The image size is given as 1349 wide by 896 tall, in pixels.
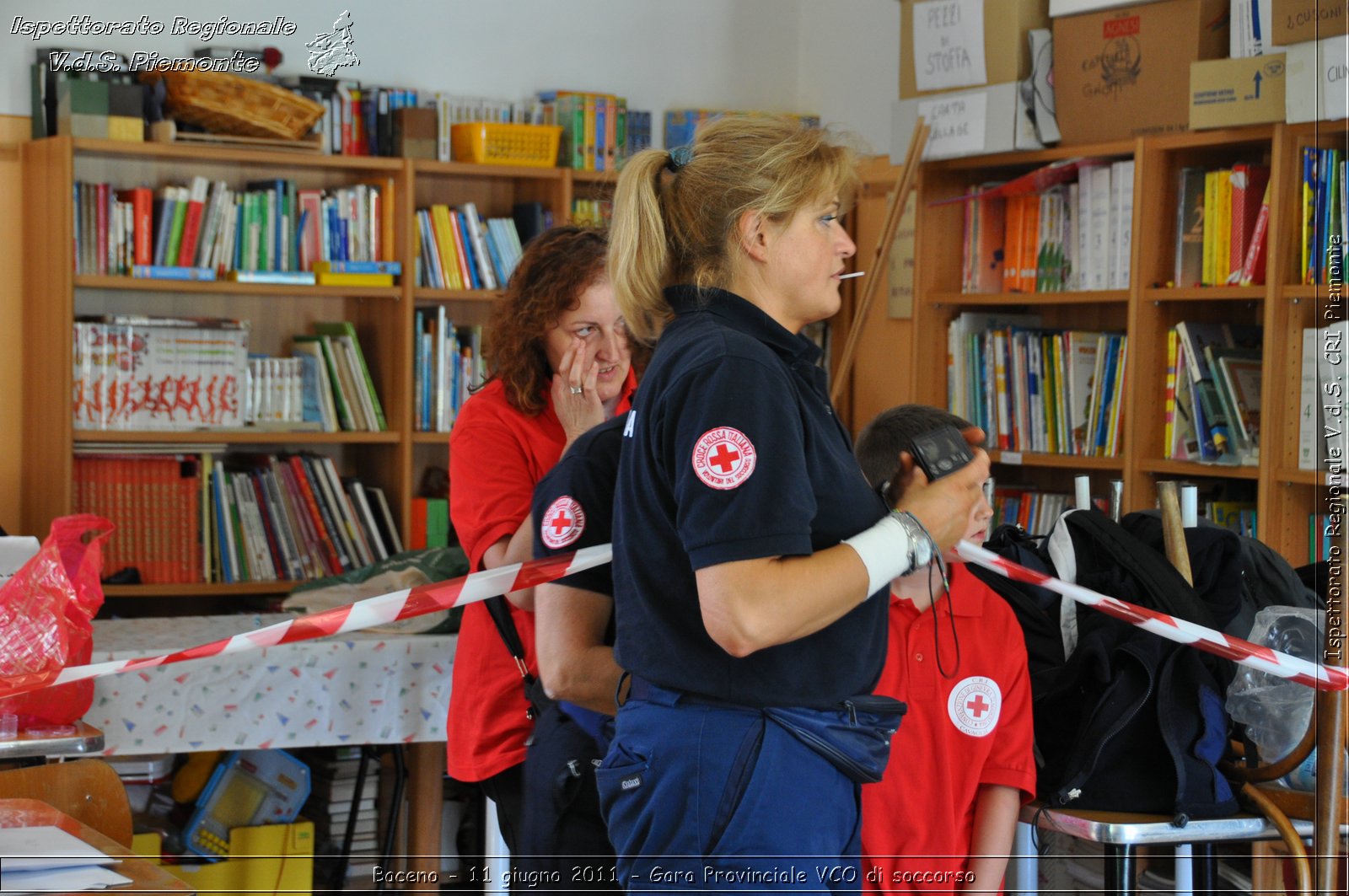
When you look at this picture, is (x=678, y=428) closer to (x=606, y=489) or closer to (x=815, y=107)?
(x=606, y=489)

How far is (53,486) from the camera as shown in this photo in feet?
11.4

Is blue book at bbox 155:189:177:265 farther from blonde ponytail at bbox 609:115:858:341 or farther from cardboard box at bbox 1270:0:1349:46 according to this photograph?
cardboard box at bbox 1270:0:1349:46

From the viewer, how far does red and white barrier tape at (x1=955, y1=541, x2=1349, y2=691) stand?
5.52 feet

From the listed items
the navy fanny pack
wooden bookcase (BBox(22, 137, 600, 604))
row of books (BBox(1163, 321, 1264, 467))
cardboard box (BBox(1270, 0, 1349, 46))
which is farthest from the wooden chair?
cardboard box (BBox(1270, 0, 1349, 46))

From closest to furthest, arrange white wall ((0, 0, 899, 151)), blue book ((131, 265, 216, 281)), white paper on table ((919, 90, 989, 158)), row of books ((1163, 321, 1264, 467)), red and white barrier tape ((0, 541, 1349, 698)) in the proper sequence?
red and white barrier tape ((0, 541, 1349, 698)), row of books ((1163, 321, 1264, 467)), white paper on table ((919, 90, 989, 158)), blue book ((131, 265, 216, 281)), white wall ((0, 0, 899, 151))

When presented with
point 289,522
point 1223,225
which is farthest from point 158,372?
point 1223,225

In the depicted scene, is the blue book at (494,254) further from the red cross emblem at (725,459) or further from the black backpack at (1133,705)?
the red cross emblem at (725,459)

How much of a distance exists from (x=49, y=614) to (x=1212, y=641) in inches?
64.3

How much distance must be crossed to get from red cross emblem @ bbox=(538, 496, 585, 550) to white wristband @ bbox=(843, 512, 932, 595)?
0.42m

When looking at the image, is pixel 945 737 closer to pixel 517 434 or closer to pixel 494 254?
pixel 517 434

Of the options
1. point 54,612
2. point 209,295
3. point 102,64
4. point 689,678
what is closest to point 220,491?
point 209,295

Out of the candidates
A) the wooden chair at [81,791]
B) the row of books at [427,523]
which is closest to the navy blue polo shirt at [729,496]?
the wooden chair at [81,791]

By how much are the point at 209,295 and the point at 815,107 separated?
6.88 feet

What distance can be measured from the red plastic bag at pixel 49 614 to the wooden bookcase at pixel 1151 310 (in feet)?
5.41
